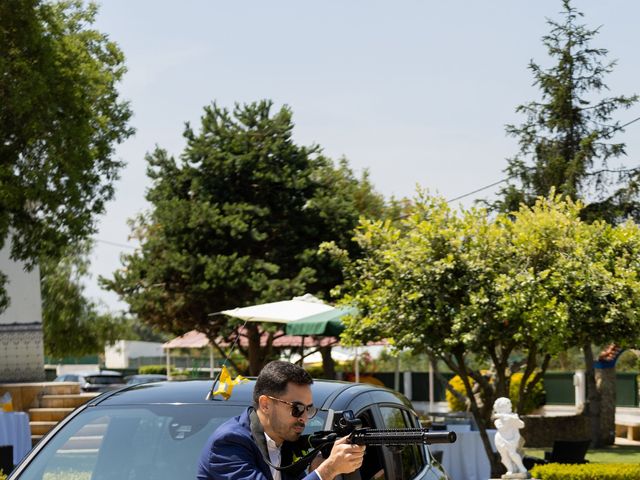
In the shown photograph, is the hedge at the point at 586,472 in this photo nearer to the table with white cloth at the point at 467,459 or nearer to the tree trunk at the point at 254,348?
the table with white cloth at the point at 467,459

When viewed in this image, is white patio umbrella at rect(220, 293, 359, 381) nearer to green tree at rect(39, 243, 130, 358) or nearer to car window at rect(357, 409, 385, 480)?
car window at rect(357, 409, 385, 480)

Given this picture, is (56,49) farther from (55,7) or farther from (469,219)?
(469,219)

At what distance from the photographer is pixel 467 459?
53.4 ft

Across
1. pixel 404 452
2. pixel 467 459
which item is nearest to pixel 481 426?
pixel 467 459

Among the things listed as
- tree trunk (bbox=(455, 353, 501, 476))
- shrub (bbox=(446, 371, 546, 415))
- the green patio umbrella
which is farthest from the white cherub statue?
shrub (bbox=(446, 371, 546, 415))

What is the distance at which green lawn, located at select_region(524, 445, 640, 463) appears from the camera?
21719 mm

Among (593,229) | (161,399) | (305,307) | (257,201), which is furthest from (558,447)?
(257,201)

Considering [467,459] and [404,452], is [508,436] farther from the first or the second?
[404,452]

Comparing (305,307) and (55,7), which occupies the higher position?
(55,7)

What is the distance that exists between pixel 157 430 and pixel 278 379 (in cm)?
187

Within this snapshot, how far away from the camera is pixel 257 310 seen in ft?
60.6

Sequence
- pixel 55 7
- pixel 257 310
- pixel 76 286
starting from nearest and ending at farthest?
1. pixel 257 310
2. pixel 55 7
3. pixel 76 286

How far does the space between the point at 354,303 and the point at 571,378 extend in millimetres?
Answer: 18151

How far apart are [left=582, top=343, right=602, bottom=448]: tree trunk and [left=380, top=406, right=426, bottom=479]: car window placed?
19.0 metres
